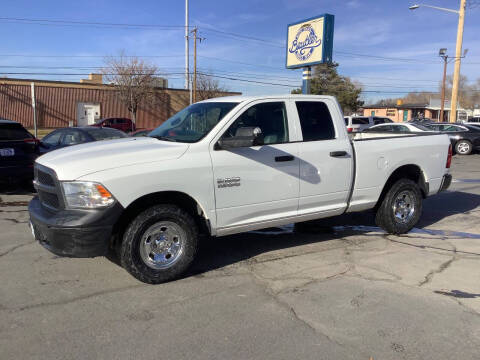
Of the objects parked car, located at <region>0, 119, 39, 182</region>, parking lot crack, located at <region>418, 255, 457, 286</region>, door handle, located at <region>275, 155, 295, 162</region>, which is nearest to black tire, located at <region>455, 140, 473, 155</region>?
parking lot crack, located at <region>418, 255, 457, 286</region>

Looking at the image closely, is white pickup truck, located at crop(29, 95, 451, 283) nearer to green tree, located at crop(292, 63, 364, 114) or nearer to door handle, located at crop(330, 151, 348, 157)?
door handle, located at crop(330, 151, 348, 157)

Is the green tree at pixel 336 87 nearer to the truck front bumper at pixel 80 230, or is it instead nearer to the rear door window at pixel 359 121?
the rear door window at pixel 359 121

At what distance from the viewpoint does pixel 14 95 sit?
112 ft

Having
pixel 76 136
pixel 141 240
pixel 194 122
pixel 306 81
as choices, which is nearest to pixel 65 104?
pixel 306 81

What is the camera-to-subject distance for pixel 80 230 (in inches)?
148

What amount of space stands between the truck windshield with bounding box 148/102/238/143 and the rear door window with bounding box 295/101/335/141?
905mm

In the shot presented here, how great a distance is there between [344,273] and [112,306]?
2.48 metres

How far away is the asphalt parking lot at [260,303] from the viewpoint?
310cm

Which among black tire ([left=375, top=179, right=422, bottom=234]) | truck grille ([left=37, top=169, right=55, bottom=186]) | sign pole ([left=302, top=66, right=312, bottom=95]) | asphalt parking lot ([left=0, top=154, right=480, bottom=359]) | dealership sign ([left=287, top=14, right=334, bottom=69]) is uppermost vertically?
dealership sign ([left=287, top=14, right=334, bottom=69])

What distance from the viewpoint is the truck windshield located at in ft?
15.1

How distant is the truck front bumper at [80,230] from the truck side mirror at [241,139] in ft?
3.99

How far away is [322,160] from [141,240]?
2385mm

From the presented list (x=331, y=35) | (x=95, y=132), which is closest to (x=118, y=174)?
(x=95, y=132)

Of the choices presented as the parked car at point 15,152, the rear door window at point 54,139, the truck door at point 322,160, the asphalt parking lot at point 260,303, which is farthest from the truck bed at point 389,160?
the rear door window at point 54,139
